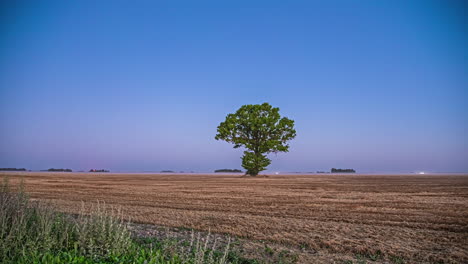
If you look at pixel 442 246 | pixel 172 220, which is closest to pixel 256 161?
pixel 172 220

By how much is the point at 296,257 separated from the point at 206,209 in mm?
7467

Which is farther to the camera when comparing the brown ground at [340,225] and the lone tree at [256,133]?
the lone tree at [256,133]

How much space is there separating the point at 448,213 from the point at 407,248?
20.9 feet

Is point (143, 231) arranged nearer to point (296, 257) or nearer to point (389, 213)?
point (296, 257)

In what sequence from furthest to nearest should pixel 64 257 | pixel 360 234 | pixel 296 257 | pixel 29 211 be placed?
pixel 360 234 < pixel 29 211 < pixel 296 257 < pixel 64 257

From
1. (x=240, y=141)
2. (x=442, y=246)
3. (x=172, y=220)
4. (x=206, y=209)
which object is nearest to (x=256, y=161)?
(x=240, y=141)

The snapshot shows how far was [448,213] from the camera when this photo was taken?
40.7 feet

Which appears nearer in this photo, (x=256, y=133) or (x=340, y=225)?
(x=340, y=225)

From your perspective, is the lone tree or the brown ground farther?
the lone tree

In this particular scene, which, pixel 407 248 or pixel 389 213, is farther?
pixel 389 213

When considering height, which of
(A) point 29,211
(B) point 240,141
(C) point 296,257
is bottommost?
(C) point 296,257

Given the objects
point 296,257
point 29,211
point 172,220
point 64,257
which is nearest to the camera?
point 64,257

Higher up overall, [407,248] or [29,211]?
[29,211]

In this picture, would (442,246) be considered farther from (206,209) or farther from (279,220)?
(206,209)
